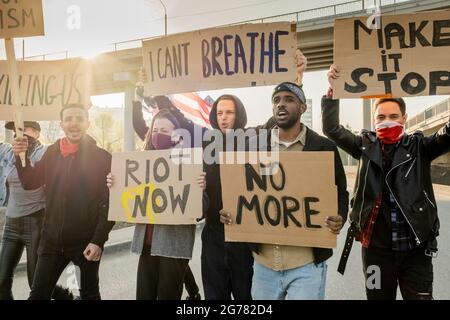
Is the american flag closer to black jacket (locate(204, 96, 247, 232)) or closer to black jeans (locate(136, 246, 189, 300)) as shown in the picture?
black jacket (locate(204, 96, 247, 232))

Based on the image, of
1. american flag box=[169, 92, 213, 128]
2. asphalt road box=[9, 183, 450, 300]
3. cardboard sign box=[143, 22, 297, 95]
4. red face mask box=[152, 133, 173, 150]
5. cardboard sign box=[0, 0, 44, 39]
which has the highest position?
american flag box=[169, 92, 213, 128]

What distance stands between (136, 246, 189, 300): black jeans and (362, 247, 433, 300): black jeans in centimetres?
125

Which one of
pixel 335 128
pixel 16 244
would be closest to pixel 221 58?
pixel 335 128

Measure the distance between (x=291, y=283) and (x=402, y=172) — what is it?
1.02 meters

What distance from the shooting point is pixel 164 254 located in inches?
101

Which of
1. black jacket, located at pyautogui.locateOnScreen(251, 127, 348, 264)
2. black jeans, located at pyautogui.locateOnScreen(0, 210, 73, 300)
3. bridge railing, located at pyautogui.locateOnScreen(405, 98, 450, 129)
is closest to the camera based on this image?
black jacket, located at pyautogui.locateOnScreen(251, 127, 348, 264)

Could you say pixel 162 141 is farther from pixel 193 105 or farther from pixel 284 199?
pixel 193 105

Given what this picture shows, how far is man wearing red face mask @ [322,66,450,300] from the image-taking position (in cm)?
236

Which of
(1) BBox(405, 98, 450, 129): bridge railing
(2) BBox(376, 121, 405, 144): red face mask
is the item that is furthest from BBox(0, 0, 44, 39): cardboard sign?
(1) BBox(405, 98, 450, 129): bridge railing

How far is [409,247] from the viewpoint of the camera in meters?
2.36

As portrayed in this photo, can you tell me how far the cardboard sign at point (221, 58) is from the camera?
107 inches
